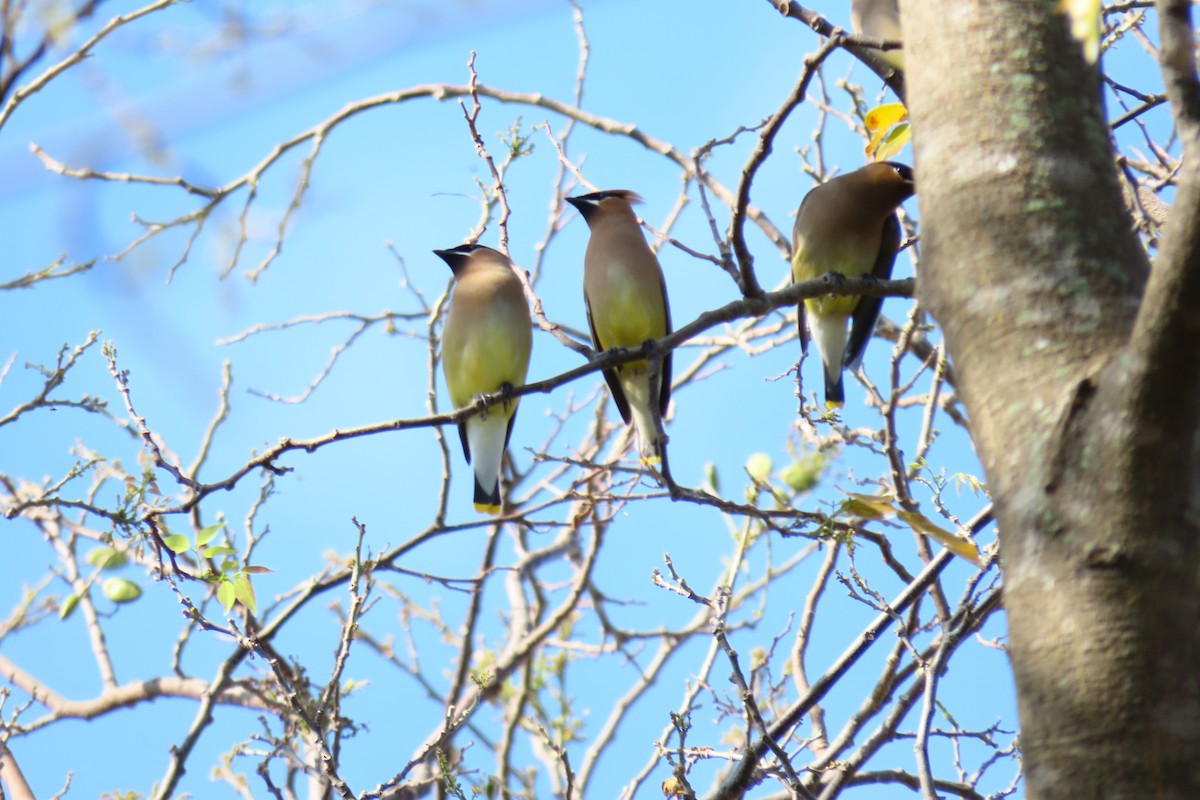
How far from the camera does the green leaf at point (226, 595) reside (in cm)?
314

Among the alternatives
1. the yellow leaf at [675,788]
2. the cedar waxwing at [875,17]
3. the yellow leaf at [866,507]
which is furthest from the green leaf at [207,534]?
the cedar waxwing at [875,17]

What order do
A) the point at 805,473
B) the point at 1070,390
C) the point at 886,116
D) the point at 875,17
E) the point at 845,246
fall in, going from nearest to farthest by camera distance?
the point at 1070,390
the point at 886,116
the point at 875,17
the point at 845,246
the point at 805,473

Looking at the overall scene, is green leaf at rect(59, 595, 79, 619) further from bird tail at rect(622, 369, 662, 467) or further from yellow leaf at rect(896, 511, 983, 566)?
yellow leaf at rect(896, 511, 983, 566)

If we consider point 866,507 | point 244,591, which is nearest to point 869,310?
point 866,507

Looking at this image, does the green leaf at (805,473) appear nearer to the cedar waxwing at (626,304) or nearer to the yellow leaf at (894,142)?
the cedar waxwing at (626,304)

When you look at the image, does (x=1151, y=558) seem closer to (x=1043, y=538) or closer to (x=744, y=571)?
(x=1043, y=538)

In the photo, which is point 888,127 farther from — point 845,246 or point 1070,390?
point 1070,390

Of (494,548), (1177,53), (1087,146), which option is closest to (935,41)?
(1087,146)

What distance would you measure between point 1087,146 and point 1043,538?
547 millimetres

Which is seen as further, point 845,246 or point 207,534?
point 845,246

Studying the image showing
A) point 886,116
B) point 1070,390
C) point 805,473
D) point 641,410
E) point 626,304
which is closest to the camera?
point 1070,390

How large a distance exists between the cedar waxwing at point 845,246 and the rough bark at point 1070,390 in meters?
2.69

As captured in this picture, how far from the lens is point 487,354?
4.65 meters

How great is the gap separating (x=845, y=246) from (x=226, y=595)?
2358 mm
